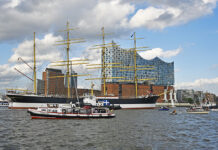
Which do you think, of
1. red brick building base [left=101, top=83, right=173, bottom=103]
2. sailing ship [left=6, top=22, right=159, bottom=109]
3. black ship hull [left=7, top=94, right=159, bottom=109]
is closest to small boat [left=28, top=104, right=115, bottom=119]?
sailing ship [left=6, top=22, right=159, bottom=109]

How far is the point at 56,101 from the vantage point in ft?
311

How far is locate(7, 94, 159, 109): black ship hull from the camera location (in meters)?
91.2

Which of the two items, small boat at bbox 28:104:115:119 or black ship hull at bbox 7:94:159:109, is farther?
black ship hull at bbox 7:94:159:109

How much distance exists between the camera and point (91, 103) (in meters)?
92.4

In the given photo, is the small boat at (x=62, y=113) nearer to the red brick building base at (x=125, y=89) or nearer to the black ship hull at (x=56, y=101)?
the black ship hull at (x=56, y=101)

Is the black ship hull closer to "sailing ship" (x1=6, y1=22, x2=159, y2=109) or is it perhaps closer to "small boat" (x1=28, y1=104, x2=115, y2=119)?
"sailing ship" (x1=6, y1=22, x2=159, y2=109)

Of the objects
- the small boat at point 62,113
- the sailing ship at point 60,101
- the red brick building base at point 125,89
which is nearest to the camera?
the small boat at point 62,113

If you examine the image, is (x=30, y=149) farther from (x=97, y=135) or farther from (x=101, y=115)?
(x=101, y=115)

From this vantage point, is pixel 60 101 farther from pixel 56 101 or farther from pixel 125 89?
pixel 125 89

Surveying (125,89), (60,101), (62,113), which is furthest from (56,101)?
(125,89)

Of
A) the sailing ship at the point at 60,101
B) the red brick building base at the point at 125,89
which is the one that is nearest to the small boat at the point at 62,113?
the sailing ship at the point at 60,101

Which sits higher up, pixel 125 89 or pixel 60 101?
pixel 125 89

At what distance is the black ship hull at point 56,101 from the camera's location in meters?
91.2

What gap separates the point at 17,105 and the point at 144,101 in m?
52.2
